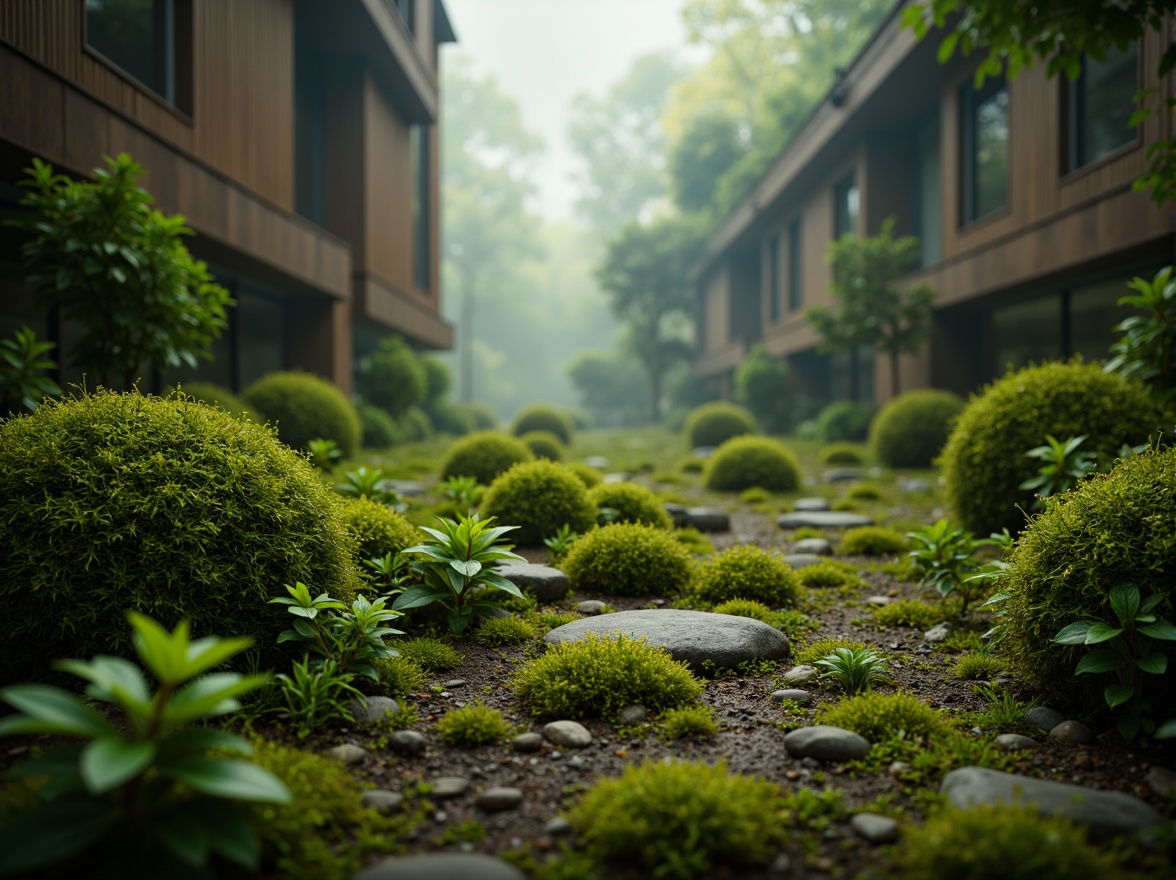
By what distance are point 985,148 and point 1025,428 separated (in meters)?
9.18

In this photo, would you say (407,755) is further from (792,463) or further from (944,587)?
(792,463)

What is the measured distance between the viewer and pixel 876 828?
96.7 inches

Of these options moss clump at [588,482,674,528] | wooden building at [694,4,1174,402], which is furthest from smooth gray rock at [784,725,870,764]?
wooden building at [694,4,1174,402]

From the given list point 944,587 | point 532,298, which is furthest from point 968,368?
point 532,298

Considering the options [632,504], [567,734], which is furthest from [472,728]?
[632,504]

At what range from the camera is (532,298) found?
64562 mm

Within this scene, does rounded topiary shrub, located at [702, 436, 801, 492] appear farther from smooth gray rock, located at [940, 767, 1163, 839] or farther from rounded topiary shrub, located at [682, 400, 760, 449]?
smooth gray rock, located at [940, 767, 1163, 839]

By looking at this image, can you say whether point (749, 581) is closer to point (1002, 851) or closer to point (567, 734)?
point (567, 734)

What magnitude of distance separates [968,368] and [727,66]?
27.1 metres

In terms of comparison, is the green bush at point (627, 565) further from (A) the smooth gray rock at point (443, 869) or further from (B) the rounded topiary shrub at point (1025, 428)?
(A) the smooth gray rock at point (443, 869)

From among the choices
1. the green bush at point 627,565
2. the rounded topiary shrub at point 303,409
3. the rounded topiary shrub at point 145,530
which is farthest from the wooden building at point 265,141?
the green bush at point 627,565

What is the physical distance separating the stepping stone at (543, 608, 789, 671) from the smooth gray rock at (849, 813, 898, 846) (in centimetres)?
139

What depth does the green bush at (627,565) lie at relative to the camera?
5.24 metres

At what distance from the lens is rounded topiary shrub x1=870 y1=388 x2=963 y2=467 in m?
11.8
